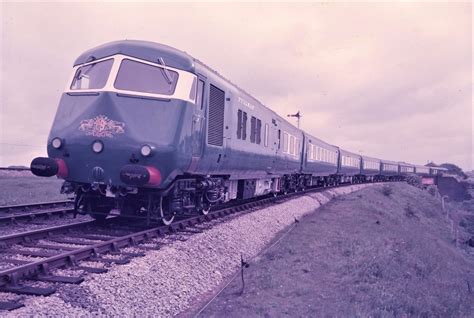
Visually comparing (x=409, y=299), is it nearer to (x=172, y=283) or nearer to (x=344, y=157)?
(x=172, y=283)

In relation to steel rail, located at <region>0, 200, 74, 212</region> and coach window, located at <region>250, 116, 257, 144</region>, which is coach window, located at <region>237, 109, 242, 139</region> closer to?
coach window, located at <region>250, 116, 257, 144</region>

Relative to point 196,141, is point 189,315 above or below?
below

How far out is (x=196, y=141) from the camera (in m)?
8.92

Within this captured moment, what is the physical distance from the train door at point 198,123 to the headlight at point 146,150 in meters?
1.25

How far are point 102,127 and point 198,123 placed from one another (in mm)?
2015

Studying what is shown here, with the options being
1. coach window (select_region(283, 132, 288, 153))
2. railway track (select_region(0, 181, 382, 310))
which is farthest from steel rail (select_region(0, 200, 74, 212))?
coach window (select_region(283, 132, 288, 153))

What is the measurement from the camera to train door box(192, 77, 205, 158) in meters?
8.80

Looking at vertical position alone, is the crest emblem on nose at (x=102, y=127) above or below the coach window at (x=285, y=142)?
below

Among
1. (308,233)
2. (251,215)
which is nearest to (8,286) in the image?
(251,215)

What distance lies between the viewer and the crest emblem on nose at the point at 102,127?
790 cm

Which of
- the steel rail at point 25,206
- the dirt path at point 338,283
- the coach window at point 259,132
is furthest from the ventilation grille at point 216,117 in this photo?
the steel rail at point 25,206

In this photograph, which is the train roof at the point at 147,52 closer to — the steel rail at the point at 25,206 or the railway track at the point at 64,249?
the railway track at the point at 64,249

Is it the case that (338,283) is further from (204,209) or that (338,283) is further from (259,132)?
(259,132)

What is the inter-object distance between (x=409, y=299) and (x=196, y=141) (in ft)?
16.7
